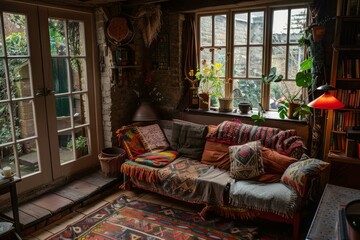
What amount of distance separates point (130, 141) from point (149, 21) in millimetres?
1616

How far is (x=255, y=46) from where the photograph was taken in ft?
12.6

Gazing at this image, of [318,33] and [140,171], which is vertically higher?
[318,33]

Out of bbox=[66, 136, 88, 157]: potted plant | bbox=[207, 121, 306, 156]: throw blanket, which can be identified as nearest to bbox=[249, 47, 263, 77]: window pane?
bbox=[207, 121, 306, 156]: throw blanket

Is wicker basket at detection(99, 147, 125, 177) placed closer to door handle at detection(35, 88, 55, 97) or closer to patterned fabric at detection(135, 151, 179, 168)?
patterned fabric at detection(135, 151, 179, 168)

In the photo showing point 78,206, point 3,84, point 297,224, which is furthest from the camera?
point 78,206

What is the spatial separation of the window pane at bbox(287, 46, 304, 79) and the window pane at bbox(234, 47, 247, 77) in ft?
1.83

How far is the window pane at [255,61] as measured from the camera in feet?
12.6

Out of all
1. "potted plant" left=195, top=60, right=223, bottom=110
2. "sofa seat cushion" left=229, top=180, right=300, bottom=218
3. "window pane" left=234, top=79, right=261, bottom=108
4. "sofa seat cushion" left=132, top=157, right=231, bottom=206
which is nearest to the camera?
"sofa seat cushion" left=229, top=180, right=300, bottom=218

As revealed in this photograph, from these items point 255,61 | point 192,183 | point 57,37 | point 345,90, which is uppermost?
point 57,37

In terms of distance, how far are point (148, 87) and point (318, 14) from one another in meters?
2.43

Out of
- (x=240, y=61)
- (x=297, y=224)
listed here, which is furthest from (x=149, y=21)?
(x=297, y=224)

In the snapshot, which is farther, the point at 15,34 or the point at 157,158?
the point at 157,158

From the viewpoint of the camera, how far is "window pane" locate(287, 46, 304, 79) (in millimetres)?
3596

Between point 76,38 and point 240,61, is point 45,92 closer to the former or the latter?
point 76,38
